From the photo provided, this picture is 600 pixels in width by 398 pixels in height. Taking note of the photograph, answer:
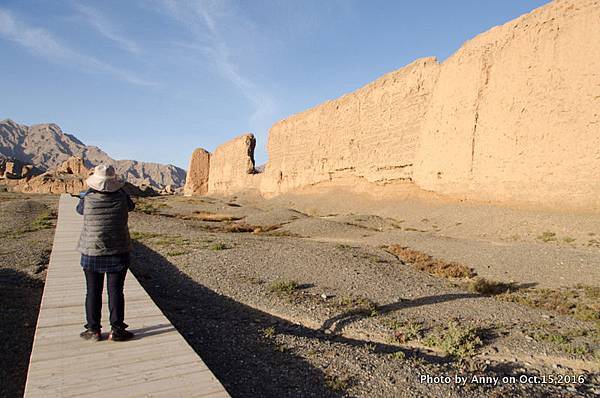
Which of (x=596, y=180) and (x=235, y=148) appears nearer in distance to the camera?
(x=596, y=180)

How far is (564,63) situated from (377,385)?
55.4 ft

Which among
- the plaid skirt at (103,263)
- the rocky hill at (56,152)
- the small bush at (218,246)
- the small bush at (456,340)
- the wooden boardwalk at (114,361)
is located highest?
the rocky hill at (56,152)

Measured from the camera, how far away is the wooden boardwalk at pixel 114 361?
11.0 feet

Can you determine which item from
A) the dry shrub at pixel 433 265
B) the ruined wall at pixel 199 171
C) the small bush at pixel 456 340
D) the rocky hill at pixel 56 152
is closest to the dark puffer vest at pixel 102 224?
the small bush at pixel 456 340

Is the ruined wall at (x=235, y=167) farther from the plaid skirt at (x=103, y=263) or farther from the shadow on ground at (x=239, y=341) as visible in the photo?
the plaid skirt at (x=103, y=263)

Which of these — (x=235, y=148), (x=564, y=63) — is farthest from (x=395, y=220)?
(x=235, y=148)

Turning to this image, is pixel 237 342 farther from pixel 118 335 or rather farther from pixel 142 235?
pixel 142 235

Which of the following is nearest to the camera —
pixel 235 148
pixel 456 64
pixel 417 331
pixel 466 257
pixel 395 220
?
pixel 417 331

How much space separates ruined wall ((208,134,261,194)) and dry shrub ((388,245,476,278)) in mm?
35237

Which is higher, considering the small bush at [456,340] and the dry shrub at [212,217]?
the dry shrub at [212,217]

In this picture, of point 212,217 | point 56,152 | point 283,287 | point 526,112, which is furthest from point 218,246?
point 56,152

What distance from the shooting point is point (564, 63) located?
610 inches

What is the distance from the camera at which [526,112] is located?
16.8 m

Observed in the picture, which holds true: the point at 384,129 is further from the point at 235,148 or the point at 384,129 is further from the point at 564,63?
the point at 235,148
